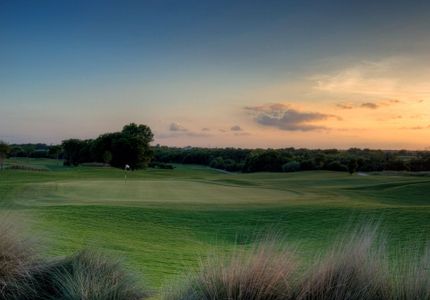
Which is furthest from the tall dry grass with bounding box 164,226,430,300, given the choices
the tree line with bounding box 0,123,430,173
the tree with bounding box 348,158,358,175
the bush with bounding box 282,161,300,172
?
the bush with bounding box 282,161,300,172

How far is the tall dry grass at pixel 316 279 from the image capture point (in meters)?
4.76

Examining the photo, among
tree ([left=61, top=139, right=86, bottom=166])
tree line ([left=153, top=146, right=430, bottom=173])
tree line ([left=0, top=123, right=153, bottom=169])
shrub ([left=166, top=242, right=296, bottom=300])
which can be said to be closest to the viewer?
shrub ([left=166, top=242, right=296, bottom=300])

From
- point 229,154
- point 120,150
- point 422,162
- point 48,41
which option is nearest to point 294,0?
point 48,41

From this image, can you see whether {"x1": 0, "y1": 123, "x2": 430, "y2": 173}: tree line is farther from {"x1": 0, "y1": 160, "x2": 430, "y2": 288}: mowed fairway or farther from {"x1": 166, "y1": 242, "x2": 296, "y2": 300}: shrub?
{"x1": 166, "y1": 242, "x2": 296, "y2": 300}: shrub

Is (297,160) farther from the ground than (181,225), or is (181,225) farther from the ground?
(297,160)

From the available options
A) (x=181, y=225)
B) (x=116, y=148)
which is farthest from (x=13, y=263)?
(x=116, y=148)

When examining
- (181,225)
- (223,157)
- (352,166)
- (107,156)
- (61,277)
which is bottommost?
(181,225)

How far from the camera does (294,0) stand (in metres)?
20.2

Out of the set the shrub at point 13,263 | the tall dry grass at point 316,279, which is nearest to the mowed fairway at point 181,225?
the shrub at point 13,263

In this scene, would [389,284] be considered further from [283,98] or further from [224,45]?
[283,98]

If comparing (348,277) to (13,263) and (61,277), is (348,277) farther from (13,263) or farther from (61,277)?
(13,263)

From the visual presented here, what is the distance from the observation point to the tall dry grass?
15.6 feet

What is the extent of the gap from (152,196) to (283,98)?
38.9ft

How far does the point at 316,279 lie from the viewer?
4941mm
